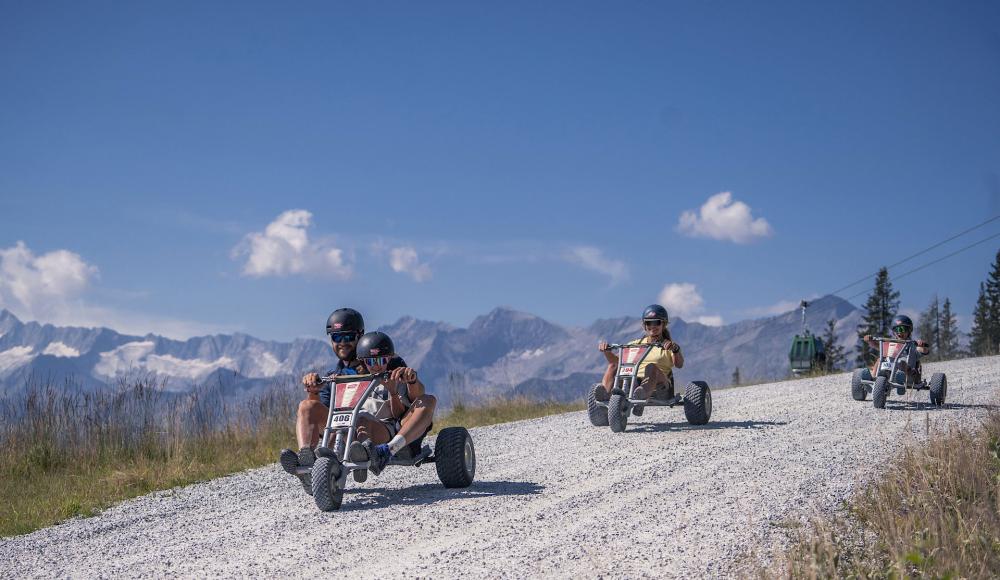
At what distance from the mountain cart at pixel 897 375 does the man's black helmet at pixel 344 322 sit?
940cm

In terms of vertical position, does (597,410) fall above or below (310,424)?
above

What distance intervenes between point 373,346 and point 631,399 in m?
5.30

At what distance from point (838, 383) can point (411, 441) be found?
45.7 feet

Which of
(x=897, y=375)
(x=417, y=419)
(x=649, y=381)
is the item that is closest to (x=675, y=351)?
(x=649, y=381)

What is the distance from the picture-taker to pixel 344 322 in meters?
8.92

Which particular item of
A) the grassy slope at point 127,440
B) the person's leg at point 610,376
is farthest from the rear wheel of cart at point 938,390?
the grassy slope at point 127,440

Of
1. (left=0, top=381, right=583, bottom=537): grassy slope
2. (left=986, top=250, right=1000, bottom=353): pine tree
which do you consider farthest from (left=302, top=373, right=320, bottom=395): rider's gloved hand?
(left=986, top=250, right=1000, bottom=353): pine tree

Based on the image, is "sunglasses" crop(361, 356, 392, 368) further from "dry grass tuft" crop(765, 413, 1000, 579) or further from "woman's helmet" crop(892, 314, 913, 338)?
"woman's helmet" crop(892, 314, 913, 338)

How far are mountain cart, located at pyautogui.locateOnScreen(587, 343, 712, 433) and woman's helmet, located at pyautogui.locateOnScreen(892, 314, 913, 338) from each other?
213 inches

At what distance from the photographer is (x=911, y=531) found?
574 centimetres

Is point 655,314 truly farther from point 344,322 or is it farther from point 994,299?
point 994,299

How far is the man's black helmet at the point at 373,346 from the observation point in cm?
853

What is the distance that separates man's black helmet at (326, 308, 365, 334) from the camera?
8.90 metres

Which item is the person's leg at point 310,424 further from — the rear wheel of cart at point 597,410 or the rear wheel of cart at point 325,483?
the rear wheel of cart at point 597,410
